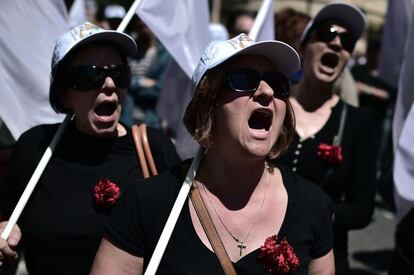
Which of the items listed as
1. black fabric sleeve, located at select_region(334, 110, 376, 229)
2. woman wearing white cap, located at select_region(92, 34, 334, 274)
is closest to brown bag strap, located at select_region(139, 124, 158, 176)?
woman wearing white cap, located at select_region(92, 34, 334, 274)

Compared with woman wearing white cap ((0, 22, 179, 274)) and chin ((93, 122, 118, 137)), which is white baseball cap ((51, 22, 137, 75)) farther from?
chin ((93, 122, 118, 137))

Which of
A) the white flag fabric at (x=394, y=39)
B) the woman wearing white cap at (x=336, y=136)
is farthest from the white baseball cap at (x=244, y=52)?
the white flag fabric at (x=394, y=39)

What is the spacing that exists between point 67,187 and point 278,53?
1.04 m

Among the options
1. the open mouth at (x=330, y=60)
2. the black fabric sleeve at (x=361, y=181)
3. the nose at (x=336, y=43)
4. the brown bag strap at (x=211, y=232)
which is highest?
the brown bag strap at (x=211, y=232)

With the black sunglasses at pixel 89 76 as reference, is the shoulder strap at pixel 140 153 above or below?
below

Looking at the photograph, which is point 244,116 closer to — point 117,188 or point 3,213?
point 117,188

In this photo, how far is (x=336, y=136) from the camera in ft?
10.3

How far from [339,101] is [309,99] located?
0.50 feet

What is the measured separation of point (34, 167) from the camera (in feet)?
8.96

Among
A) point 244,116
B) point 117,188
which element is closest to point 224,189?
point 244,116

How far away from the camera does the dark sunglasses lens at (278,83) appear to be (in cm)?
216

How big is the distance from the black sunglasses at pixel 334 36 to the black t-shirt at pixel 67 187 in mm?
1066

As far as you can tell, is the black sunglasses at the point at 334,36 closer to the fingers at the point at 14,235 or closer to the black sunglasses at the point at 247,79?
the black sunglasses at the point at 247,79

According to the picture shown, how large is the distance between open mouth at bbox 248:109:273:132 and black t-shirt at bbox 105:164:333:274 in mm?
256
